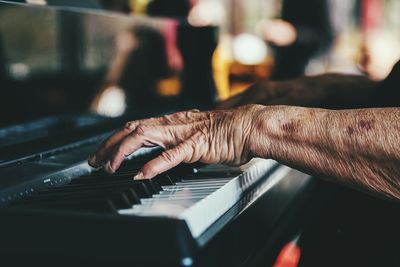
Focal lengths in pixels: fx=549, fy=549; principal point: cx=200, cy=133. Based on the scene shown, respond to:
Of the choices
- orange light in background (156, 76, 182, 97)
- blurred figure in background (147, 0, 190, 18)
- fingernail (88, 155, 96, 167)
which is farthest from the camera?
blurred figure in background (147, 0, 190, 18)

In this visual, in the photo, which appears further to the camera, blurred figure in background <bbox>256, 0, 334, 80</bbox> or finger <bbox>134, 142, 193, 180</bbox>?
blurred figure in background <bbox>256, 0, 334, 80</bbox>

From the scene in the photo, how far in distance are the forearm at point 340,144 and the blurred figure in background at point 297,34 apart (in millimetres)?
3646

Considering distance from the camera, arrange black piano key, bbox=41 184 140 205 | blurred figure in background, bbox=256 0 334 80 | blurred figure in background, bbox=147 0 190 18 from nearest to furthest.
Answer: black piano key, bbox=41 184 140 205 < blurred figure in background, bbox=147 0 190 18 < blurred figure in background, bbox=256 0 334 80

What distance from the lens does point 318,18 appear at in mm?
5512

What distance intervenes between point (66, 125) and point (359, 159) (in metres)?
0.88

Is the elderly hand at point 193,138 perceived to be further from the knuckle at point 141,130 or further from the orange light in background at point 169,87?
the orange light in background at point 169,87

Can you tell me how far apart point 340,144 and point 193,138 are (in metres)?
0.29

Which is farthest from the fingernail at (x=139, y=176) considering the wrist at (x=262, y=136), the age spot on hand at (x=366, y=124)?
the age spot on hand at (x=366, y=124)

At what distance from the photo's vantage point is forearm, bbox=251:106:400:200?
3.50ft

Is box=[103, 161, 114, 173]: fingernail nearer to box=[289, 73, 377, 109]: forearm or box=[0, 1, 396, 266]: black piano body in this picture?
box=[0, 1, 396, 266]: black piano body

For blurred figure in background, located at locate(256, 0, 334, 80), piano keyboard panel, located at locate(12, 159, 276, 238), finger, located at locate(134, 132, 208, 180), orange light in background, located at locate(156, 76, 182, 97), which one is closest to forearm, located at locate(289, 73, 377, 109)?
orange light in background, located at locate(156, 76, 182, 97)

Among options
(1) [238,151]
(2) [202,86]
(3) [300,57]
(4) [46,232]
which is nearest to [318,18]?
(3) [300,57]

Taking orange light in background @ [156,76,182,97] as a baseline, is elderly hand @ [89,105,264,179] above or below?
above

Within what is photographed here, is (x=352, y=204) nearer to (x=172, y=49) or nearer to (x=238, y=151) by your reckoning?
(x=238, y=151)
